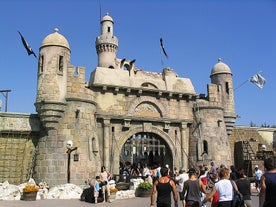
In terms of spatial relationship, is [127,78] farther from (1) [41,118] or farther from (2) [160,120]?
(1) [41,118]

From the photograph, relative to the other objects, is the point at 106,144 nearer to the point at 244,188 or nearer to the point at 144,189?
the point at 144,189

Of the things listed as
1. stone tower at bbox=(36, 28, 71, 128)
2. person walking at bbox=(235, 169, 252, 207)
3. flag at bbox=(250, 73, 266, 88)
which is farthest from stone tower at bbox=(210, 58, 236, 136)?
person walking at bbox=(235, 169, 252, 207)

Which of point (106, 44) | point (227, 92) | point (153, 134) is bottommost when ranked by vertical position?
point (153, 134)

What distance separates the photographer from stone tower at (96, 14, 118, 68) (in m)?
43.6

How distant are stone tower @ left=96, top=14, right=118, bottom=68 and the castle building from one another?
61.8 ft

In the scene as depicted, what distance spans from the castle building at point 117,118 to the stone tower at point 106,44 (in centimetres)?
1884

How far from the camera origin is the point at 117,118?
22547mm

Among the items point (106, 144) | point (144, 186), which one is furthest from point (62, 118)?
point (144, 186)

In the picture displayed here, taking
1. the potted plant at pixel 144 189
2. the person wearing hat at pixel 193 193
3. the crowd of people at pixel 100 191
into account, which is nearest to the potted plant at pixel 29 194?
the crowd of people at pixel 100 191

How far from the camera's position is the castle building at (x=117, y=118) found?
19.9 meters

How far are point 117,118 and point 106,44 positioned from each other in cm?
2286

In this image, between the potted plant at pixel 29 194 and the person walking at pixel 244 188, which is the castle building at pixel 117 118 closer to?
the potted plant at pixel 29 194

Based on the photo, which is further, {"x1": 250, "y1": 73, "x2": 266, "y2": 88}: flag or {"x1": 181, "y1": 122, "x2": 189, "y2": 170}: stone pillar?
{"x1": 250, "y1": 73, "x2": 266, "y2": 88}: flag

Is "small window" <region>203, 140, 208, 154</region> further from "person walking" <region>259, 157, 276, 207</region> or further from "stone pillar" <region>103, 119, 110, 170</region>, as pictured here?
"person walking" <region>259, 157, 276, 207</region>
